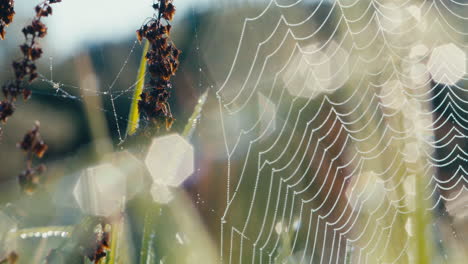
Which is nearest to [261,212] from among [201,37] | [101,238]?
[101,238]

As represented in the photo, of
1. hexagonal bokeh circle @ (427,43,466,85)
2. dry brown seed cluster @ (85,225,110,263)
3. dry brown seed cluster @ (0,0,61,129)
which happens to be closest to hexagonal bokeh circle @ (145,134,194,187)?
dry brown seed cluster @ (85,225,110,263)

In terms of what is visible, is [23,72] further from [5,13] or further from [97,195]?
[97,195]

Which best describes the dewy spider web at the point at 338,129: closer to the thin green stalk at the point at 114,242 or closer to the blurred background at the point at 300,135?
the blurred background at the point at 300,135

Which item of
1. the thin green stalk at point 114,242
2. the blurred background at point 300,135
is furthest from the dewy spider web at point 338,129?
the thin green stalk at point 114,242

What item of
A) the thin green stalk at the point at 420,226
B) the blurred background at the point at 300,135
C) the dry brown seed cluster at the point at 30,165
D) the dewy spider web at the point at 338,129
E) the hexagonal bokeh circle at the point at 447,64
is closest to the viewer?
the dry brown seed cluster at the point at 30,165

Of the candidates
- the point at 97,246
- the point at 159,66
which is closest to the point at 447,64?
the point at 159,66

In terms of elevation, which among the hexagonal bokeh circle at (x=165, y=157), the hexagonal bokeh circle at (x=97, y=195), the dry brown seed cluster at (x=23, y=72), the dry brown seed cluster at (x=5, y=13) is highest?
the dry brown seed cluster at (x=5, y=13)
